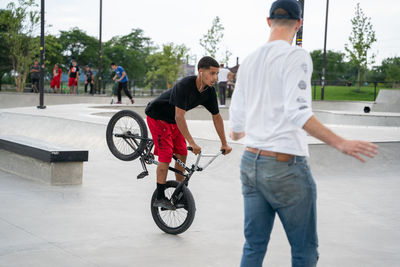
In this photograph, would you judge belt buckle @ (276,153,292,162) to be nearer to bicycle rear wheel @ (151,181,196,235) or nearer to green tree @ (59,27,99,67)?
bicycle rear wheel @ (151,181,196,235)

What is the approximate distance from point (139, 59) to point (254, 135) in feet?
312

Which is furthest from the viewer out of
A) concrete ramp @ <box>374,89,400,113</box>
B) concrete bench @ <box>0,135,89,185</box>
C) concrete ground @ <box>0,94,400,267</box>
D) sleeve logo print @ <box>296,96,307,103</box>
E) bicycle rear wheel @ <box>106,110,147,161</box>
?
concrete ramp @ <box>374,89,400,113</box>

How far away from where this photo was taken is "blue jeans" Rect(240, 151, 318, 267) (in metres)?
2.63

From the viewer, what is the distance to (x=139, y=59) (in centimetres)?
9606

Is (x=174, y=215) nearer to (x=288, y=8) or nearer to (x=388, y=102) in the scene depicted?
(x=288, y=8)

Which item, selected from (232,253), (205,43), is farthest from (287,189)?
(205,43)

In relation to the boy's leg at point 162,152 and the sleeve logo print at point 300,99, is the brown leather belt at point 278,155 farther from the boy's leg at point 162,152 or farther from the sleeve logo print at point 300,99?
the boy's leg at point 162,152

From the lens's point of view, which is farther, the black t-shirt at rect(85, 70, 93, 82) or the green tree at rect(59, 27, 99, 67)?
the green tree at rect(59, 27, 99, 67)

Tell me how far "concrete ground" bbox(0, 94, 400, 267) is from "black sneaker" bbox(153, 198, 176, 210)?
1.04 feet

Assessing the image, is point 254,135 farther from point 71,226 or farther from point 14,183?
point 14,183

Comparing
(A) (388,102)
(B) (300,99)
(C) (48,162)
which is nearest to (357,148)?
(B) (300,99)

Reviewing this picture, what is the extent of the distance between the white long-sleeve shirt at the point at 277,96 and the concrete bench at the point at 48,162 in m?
5.21

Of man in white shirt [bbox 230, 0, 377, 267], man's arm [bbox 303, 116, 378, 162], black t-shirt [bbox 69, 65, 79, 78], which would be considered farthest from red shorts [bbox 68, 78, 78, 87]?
man's arm [bbox 303, 116, 378, 162]

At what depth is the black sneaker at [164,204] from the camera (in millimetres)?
5266
